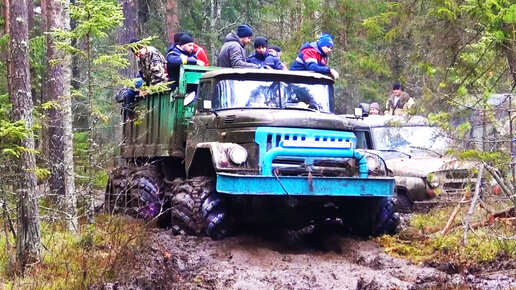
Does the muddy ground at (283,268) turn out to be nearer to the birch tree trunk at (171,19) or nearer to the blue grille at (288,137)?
the blue grille at (288,137)

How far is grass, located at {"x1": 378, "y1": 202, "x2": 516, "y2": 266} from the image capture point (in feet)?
27.0

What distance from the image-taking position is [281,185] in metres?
8.68

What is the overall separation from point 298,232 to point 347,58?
39.2 feet

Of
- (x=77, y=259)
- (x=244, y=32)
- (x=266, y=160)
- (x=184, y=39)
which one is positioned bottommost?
(x=77, y=259)

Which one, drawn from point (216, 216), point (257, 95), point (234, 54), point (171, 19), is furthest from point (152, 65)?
point (171, 19)

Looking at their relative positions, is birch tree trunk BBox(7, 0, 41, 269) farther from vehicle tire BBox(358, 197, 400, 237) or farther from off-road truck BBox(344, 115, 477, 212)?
off-road truck BBox(344, 115, 477, 212)

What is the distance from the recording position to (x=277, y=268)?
26.3ft

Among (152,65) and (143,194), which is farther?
(152,65)

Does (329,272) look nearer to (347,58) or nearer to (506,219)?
(506,219)

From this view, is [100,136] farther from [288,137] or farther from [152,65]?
[288,137]

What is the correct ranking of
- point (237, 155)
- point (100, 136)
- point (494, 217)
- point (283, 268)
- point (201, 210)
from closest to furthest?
1. point (283, 268)
2. point (237, 155)
3. point (201, 210)
4. point (494, 217)
5. point (100, 136)

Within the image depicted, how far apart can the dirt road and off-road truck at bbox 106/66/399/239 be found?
1.49 ft

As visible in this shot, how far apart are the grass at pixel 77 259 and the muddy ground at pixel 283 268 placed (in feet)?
0.58

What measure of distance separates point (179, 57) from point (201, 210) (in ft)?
10.4
